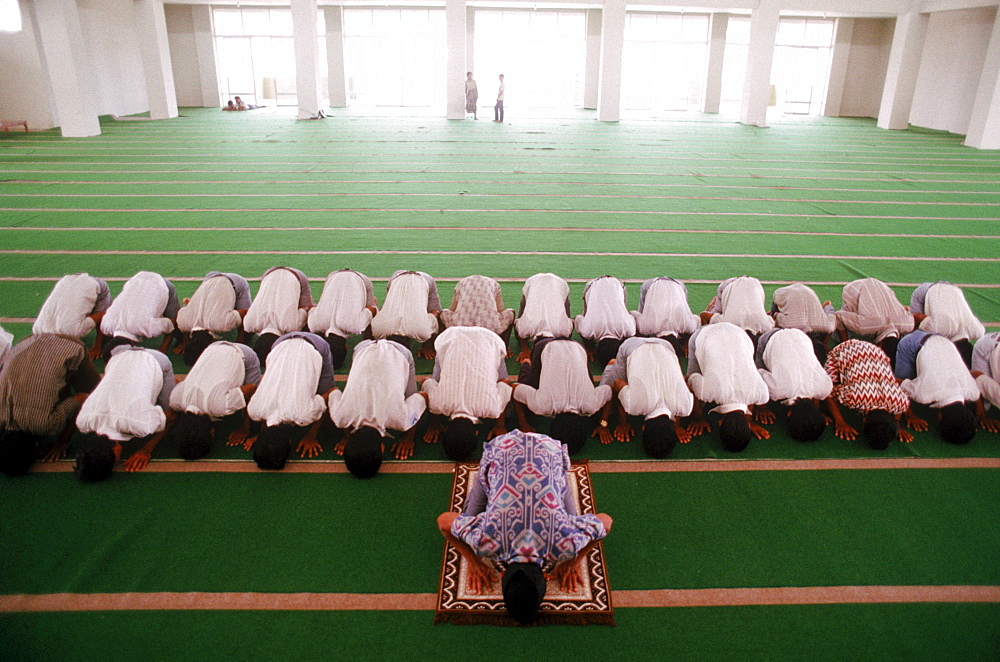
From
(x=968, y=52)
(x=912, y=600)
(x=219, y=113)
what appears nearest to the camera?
(x=912, y=600)

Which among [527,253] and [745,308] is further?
[527,253]

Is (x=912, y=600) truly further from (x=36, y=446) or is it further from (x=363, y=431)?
(x=36, y=446)

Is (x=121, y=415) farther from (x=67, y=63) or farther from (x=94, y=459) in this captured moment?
(x=67, y=63)

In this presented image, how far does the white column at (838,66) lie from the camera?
18.8m

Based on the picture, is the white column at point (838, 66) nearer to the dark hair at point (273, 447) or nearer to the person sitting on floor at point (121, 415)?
the dark hair at point (273, 447)

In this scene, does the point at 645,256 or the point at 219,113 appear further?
the point at 219,113

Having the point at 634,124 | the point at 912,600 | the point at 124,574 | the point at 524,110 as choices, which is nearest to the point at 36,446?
the point at 124,574

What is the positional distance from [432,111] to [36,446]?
56.4ft

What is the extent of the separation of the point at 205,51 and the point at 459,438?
20189 millimetres

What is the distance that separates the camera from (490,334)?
11.0ft

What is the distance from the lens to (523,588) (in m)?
2.08

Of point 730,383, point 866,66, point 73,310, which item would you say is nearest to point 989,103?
point 866,66

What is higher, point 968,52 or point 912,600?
point 968,52

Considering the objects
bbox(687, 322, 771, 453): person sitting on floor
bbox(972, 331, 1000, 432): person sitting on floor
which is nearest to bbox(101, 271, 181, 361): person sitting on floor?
bbox(687, 322, 771, 453): person sitting on floor
